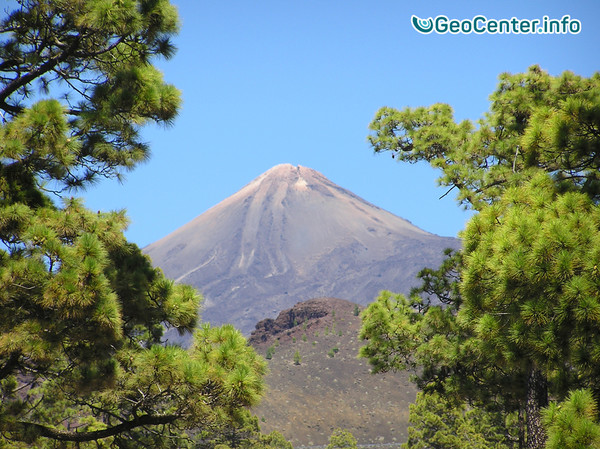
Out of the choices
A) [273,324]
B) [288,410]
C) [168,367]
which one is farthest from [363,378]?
[168,367]

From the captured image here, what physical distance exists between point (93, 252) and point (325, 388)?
77.2 m

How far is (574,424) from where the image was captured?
18.9 ft

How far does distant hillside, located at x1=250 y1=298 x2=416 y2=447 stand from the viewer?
7100cm

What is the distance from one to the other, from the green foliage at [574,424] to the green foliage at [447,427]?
26.2 metres

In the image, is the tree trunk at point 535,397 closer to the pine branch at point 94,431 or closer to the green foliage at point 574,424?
the green foliage at point 574,424

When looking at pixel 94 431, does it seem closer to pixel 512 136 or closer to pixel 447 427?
pixel 512 136

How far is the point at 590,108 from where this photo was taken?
782 cm

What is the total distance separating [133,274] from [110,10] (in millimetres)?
3247

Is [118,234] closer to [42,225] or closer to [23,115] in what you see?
[42,225]

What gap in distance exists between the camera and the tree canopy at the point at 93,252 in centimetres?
703

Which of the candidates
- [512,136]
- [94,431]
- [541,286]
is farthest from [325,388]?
[541,286]

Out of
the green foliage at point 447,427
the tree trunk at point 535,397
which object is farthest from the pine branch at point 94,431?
the green foliage at point 447,427

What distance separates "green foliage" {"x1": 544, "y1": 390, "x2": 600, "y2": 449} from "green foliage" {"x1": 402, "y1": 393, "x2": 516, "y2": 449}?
26241mm

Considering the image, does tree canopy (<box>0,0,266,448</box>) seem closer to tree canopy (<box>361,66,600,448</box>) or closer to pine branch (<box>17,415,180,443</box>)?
pine branch (<box>17,415,180,443</box>)
